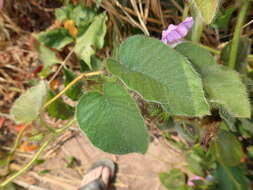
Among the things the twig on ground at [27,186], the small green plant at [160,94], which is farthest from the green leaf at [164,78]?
the twig on ground at [27,186]

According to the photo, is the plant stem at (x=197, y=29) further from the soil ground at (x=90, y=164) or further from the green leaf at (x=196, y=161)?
the soil ground at (x=90, y=164)

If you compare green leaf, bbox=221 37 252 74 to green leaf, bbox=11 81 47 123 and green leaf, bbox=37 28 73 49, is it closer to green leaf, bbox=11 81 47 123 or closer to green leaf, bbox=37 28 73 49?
green leaf, bbox=11 81 47 123

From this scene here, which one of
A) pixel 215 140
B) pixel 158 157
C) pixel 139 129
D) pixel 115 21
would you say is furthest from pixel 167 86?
pixel 158 157

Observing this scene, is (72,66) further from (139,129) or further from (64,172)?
Answer: (139,129)

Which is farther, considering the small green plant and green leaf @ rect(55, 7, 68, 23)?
green leaf @ rect(55, 7, 68, 23)

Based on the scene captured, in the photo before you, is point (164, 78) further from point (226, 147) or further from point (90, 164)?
point (90, 164)

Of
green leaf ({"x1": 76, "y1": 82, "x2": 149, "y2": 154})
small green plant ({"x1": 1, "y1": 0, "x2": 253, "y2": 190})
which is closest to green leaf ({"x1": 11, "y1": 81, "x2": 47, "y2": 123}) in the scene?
small green plant ({"x1": 1, "y1": 0, "x2": 253, "y2": 190})
